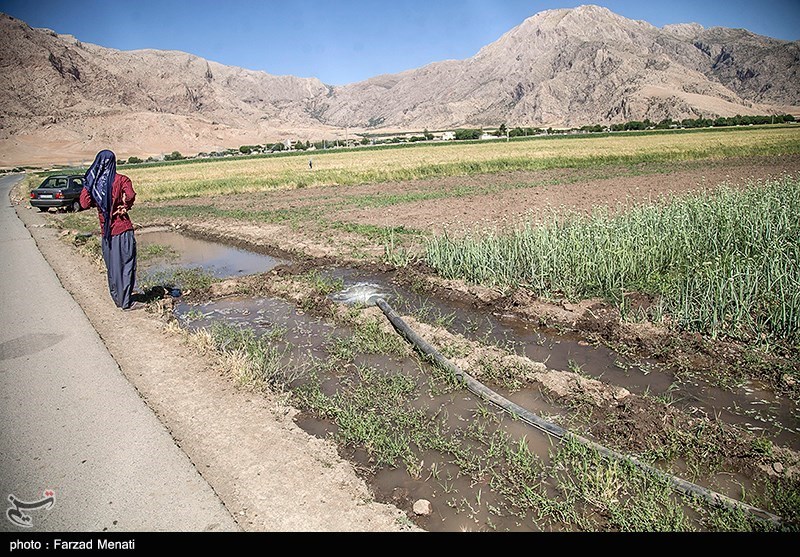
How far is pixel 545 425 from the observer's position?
430cm

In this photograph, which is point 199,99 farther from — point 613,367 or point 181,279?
point 613,367

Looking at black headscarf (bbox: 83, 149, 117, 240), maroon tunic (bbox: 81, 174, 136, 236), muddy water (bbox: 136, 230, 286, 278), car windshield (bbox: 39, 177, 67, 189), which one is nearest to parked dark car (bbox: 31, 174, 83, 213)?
car windshield (bbox: 39, 177, 67, 189)

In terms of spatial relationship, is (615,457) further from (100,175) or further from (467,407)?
(100,175)

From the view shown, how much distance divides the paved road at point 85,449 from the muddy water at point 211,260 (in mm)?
4548

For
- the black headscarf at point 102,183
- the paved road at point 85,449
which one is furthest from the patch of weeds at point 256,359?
the black headscarf at point 102,183

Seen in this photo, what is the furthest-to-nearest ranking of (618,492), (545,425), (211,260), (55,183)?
1. (55,183)
2. (211,260)
3. (545,425)
4. (618,492)

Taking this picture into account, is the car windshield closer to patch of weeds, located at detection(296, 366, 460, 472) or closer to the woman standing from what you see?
Result: the woman standing

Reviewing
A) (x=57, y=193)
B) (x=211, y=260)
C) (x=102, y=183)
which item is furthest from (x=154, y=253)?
(x=57, y=193)

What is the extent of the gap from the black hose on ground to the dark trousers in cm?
418

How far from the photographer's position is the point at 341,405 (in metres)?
5.00

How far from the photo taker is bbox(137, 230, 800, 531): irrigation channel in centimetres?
360

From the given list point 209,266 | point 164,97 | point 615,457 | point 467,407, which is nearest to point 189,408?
point 467,407

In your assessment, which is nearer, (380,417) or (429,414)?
(380,417)

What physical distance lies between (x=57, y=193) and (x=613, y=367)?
25.0 meters
